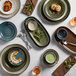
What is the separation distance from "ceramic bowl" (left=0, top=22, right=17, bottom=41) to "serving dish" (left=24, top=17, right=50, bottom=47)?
0.11 meters

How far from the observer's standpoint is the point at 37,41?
3.76ft

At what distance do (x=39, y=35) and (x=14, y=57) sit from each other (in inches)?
10.6

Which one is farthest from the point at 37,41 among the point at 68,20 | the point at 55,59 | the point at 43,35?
the point at 68,20

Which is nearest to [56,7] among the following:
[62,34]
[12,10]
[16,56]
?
[62,34]

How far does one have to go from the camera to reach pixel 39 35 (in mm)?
1145

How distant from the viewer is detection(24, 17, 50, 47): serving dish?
3.71 feet

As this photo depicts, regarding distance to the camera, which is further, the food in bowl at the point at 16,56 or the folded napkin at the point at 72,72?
the folded napkin at the point at 72,72

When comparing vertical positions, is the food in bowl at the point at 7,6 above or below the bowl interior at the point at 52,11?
above

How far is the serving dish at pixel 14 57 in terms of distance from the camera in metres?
1.08

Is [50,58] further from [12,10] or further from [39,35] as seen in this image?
[12,10]

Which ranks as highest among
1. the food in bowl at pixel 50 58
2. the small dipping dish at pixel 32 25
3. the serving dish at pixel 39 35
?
the small dipping dish at pixel 32 25

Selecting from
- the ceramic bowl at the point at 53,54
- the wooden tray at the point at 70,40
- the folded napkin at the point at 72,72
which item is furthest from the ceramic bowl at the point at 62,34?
the folded napkin at the point at 72,72

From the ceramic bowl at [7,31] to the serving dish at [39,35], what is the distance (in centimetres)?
11

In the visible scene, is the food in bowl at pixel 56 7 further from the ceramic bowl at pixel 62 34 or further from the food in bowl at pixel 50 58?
the food in bowl at pixel 50 58
